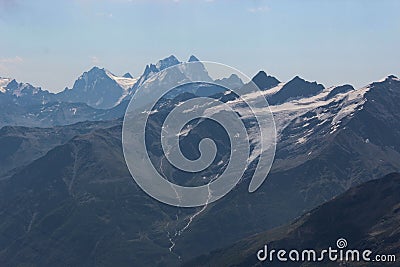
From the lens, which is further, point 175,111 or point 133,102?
point 175,111

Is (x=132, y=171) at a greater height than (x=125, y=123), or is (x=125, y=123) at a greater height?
(x=125, y=123)

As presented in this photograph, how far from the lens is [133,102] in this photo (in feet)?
197

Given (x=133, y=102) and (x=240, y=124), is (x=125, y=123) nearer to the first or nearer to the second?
(x=133, y=102)

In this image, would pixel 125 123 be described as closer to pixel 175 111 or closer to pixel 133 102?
pixel 133 102

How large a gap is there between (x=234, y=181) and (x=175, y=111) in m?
10.6

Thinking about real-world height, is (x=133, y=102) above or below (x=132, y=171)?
above

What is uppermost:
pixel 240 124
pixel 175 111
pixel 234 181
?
pixel 175 111

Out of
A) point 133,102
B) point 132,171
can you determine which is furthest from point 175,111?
point 132,171

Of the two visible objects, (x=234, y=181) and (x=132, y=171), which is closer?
(x=132, y=171)

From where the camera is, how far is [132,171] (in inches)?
2265

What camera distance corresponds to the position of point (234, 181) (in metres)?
65.7

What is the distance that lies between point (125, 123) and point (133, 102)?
2488 mm

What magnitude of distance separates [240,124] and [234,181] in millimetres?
8843

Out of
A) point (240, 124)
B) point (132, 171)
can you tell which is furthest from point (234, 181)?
point (132, 171)
